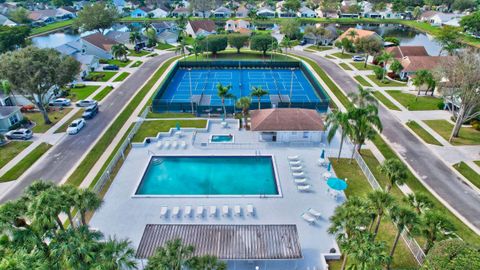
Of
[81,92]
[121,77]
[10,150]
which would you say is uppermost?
[121,77]

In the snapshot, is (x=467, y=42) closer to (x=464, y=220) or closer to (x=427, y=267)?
(x=464, y=220)

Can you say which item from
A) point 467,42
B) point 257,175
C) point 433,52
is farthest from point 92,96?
point 467,42

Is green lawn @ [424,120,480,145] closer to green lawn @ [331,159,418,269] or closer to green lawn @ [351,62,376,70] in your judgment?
green lawn @ [331,159,418,269]

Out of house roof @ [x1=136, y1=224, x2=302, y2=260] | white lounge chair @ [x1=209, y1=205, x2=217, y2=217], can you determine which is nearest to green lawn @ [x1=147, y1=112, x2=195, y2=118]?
white lounge chair @ [x1=209, y1=205, x2=217, y2=217]

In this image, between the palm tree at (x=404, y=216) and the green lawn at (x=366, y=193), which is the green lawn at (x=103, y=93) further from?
the palm tree at (x=404, y=216)

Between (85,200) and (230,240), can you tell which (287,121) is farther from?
(85,200)

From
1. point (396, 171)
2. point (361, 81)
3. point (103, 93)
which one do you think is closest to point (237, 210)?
point (396, 171)

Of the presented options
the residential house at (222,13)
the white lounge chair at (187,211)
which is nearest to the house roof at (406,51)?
the white lounge chair at (187,211)
